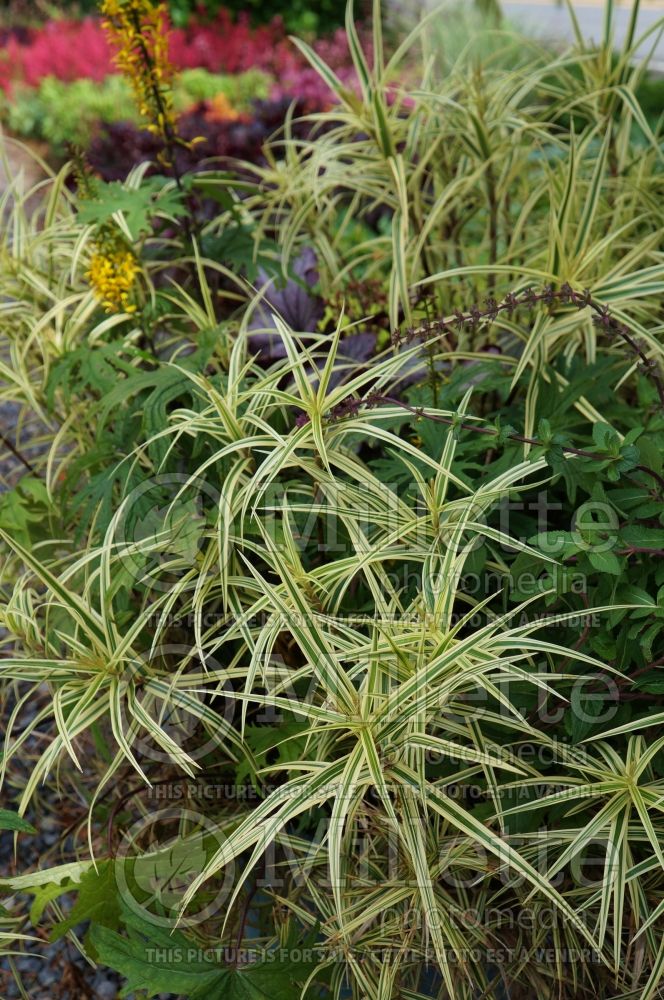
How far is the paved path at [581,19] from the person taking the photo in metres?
5.95

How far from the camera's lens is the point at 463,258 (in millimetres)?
2100

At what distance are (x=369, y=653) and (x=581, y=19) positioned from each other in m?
7.91

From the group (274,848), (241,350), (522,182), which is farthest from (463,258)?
(274,848)

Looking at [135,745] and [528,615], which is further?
[135,745]

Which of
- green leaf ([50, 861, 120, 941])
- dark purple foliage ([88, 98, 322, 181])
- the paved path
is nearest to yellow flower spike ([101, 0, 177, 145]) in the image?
green leaf ([50, 861, 120, 941])

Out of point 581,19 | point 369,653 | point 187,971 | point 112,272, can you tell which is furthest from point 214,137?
point 581,19

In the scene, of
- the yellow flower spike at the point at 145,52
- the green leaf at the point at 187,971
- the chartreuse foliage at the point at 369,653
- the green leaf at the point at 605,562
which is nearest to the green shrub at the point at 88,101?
the yellow flower spike at the point at 145,52

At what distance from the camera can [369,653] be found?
1.22 meters

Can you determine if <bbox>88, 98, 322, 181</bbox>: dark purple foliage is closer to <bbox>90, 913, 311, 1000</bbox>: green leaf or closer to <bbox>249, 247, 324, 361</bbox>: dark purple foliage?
<bbox>249, 247, 324, 361</bbox>: dark purple foliage

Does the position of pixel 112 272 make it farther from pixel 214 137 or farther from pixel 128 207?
pixel 214 137

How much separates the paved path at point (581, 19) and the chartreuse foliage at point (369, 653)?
4.78 meters

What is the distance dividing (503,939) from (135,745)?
2.24 ft

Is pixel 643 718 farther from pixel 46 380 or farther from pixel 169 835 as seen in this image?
pixel 46 380

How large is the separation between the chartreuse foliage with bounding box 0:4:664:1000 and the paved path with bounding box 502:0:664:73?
4781mm
